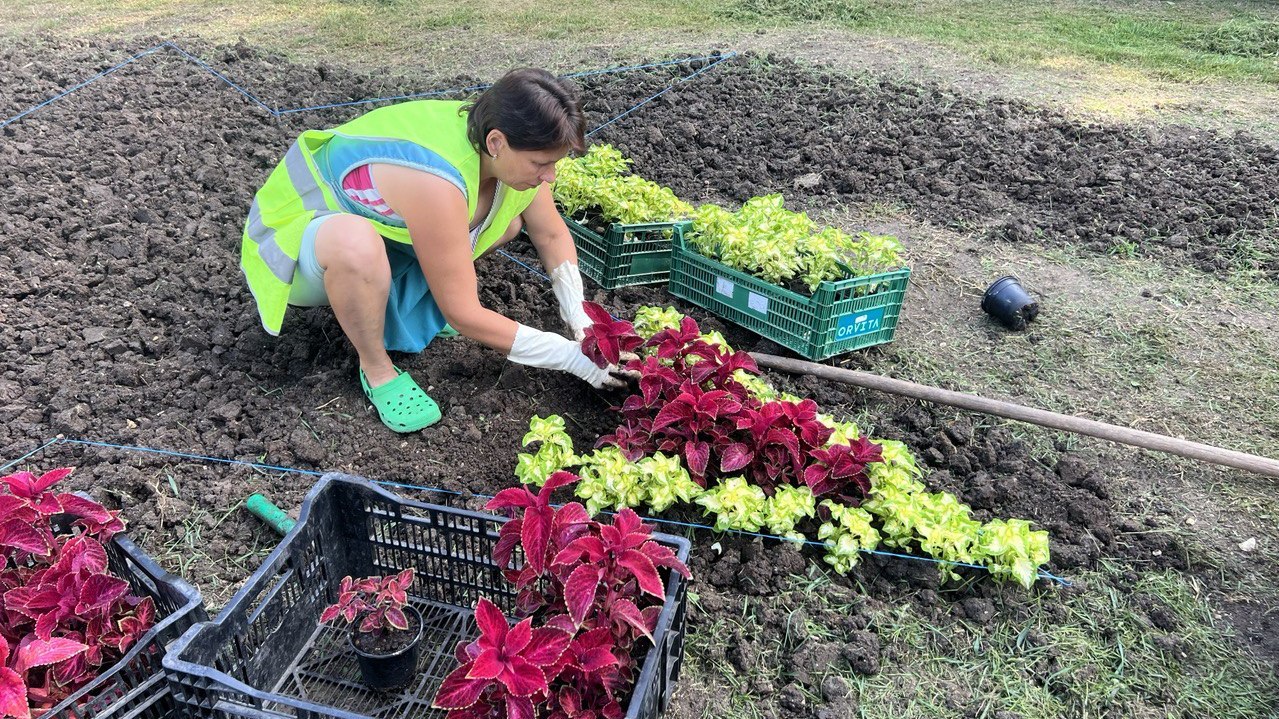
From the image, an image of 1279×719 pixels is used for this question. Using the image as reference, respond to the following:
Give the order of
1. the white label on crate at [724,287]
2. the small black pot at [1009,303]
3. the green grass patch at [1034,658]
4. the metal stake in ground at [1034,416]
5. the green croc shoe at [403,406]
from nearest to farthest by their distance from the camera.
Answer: the green grass patch at [1034,658] < the metal stake in ground at [1034,416] < the green croc shoe at [403,406] < the white label on crate at [724,287] < the small black pot at [1009,303]

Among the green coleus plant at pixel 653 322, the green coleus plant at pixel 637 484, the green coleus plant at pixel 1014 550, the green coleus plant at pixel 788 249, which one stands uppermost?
the green coleus plant at pixel 788 249

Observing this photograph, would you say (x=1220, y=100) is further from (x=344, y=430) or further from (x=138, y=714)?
(x=138, y=714)

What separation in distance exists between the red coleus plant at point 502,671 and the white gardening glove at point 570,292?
183cm

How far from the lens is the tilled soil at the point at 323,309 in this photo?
2.96m

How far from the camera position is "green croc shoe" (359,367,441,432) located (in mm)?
3270

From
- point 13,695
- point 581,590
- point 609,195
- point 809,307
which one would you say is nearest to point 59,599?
point 13,695

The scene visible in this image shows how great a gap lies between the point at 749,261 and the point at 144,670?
2584 millimetres

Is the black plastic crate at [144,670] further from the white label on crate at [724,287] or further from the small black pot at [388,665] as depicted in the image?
→ the white label on crate at [724,287]

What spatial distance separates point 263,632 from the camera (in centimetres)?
224

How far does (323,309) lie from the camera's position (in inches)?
153

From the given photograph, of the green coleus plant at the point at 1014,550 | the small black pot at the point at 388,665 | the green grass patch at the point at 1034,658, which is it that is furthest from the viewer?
the green coleus plant at the point at 1014,550

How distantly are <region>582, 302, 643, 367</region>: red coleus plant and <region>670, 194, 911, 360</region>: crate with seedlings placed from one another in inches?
32.3

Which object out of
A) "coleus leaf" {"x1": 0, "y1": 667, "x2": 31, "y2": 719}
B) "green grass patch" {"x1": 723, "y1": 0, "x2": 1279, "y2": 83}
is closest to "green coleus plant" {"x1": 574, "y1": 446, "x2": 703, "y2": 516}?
"coleus leaf" {"x1": 0, "y1": 667, "x2": 31, "y2": 719}

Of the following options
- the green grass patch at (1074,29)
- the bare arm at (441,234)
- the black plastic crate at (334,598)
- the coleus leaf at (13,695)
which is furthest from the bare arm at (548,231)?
the green grass patch at (1074,29)
